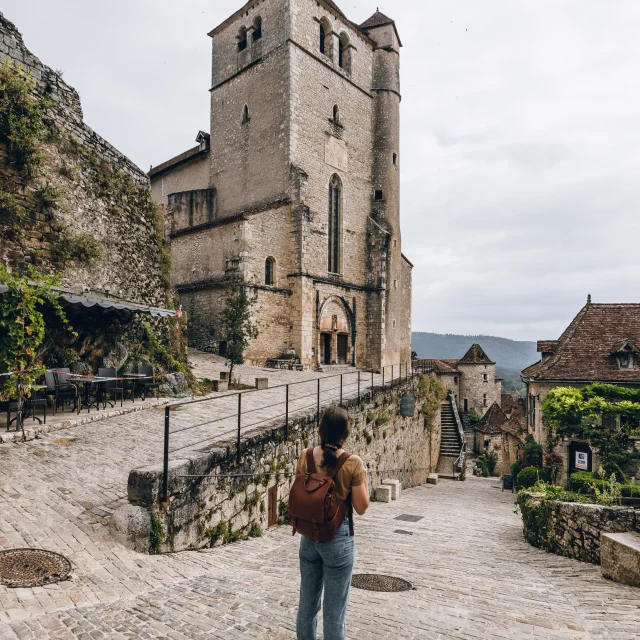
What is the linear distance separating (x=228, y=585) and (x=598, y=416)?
1646 centimetres

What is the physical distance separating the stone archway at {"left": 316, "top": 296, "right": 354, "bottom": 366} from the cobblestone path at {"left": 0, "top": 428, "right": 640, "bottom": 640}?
19.8 meters

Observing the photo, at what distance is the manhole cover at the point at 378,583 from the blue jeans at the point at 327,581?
6.25ft

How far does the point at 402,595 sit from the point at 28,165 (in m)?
11.5

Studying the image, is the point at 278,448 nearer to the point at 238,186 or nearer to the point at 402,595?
the point at 402,595

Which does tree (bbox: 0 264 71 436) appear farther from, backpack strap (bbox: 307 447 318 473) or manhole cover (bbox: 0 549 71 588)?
backpack strap (bbox: 307 447 318 473)

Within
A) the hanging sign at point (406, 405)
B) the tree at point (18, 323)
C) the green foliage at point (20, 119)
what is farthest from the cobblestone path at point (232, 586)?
the hanging sign at point (406, 405)

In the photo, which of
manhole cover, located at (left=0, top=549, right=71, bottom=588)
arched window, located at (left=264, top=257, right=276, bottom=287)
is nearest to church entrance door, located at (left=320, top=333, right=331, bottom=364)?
arched window, located at (left=264, top=257, right=276, bottom=287)

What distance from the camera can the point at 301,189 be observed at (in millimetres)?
26125

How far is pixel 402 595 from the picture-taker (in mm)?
4840

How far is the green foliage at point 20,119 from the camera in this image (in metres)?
10.9

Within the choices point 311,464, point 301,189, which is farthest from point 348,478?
point 301,189

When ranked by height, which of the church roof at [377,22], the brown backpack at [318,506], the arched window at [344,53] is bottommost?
the brown backpack at [318,506]

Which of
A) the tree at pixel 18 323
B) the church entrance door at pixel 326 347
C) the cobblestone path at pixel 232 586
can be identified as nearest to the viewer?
the cobblestone path at pixel 232 586

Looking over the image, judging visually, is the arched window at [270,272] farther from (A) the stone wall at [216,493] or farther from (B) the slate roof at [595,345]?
(A) the stone wall at [216,493]
